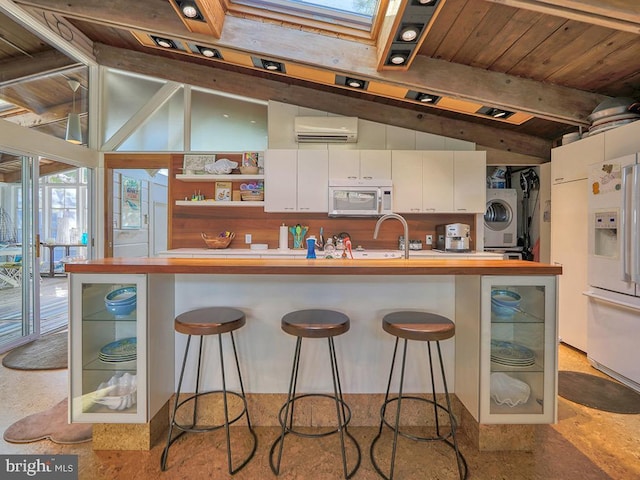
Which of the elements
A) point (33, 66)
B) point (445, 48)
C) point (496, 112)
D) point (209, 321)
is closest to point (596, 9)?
point (445, 48)

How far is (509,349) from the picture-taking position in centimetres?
173

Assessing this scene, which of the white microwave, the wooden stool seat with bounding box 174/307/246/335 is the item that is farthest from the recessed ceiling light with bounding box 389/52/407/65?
the wooden stool seat with bounding box 174/307/246/335

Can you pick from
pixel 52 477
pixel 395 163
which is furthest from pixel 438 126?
pixel 52 477

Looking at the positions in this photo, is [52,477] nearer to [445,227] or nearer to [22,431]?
[22,431]

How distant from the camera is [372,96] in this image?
12.4 feet

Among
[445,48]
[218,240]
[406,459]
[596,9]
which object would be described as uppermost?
[445,48]

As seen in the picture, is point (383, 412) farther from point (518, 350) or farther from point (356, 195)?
point (356, 195)

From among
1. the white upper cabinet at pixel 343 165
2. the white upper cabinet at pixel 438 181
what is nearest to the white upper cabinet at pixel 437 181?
the white upper cabinet at pixel 438 181

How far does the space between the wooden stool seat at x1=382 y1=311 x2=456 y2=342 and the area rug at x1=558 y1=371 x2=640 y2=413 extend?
1565mm

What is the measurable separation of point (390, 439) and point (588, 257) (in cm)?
240

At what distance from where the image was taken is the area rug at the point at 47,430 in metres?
1.79

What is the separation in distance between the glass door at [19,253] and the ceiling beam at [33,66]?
782 mm

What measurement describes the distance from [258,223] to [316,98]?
1.71 metres

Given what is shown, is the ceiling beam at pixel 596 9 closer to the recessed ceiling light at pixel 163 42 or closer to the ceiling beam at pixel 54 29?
the recessed ceiling light at pixel 163 42
